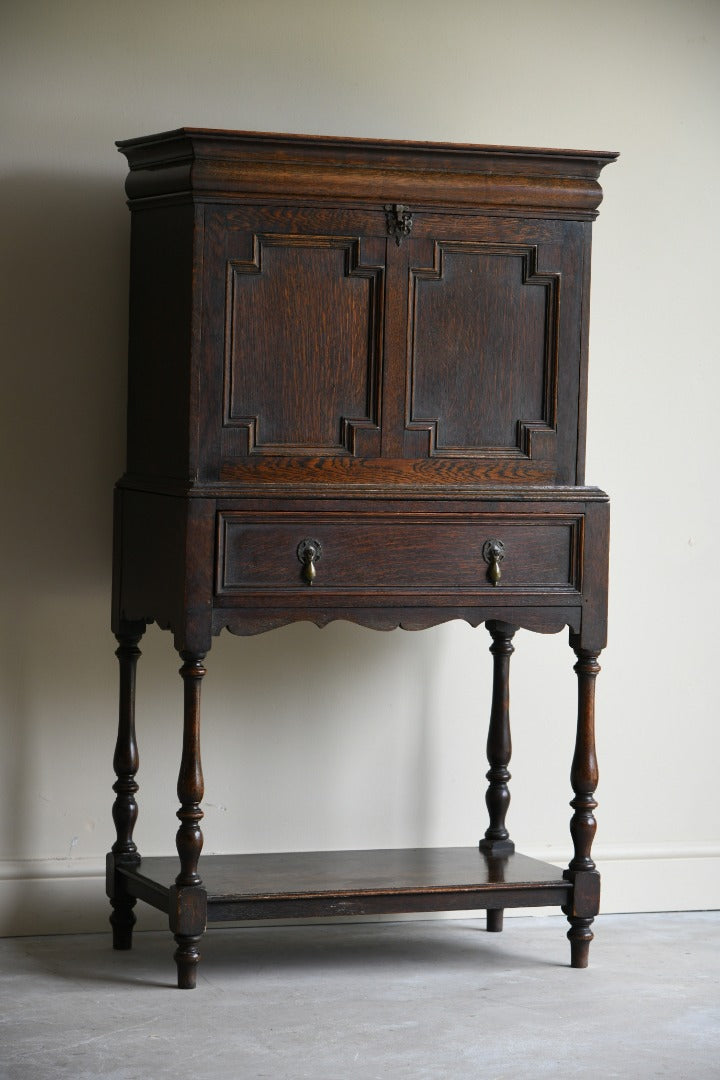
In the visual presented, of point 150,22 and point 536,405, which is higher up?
point 150,22

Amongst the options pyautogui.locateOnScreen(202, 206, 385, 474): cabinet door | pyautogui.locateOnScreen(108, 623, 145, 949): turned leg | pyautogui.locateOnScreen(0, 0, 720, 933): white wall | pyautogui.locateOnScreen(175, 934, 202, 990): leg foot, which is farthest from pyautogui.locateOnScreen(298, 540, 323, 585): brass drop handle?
pyautogui.locateOnScreen(175, 934, 202, 990): leg foot

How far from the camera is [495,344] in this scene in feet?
11.4

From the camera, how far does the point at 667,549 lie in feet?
13.9

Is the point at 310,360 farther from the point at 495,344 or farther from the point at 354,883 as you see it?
the point at 354,883

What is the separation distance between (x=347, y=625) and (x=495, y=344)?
0.89 meters

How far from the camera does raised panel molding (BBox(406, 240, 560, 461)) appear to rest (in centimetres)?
342

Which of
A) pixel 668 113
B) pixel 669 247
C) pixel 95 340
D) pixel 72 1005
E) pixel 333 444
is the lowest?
pixel 72 1005

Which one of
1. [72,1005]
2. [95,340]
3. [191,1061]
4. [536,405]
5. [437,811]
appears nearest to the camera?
[191,1061]

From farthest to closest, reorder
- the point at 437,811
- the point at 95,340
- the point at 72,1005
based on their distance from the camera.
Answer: the point at 437,811
the point at 95,340
the point at 72,1005

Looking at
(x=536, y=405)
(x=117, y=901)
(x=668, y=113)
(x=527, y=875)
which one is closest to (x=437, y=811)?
(x=527, y=875)

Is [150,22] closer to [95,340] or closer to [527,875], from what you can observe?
[95,340]

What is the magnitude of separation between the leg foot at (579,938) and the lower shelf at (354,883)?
0.07 meters

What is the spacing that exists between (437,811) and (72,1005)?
116 cm

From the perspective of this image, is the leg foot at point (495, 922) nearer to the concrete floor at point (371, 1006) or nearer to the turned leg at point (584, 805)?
the concrete floor at point (371, 1006)
